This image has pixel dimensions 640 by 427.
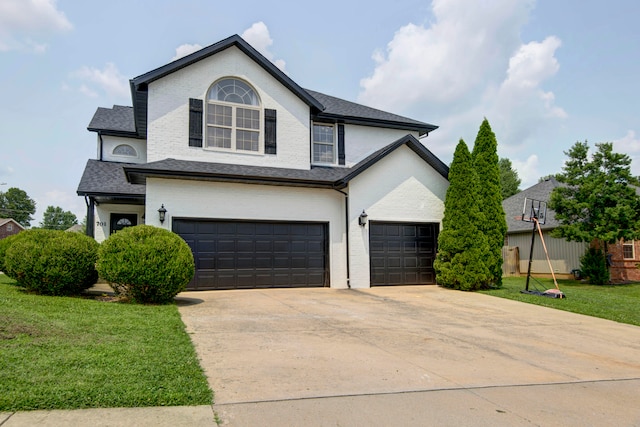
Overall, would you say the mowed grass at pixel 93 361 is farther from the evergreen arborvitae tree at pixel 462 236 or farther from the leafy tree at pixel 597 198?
the leafy tree at pixel 597 198

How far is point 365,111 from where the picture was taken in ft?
59.0

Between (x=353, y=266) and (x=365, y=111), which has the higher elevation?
(x=365, y=111)

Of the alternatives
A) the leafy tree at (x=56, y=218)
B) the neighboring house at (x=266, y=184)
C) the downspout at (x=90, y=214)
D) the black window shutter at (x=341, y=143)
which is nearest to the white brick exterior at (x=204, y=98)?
the neighboring house at (x=266, y=184)

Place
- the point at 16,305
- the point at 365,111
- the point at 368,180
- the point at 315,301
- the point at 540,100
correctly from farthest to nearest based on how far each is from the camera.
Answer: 1. the point at 365,111
2. the point at 540,100
3. the point at 368,180
4. the point at 315,301
5. the point at 16,305

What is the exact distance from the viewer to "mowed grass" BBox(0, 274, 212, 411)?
3760mm

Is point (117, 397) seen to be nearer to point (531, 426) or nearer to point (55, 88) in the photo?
point (531, 426)

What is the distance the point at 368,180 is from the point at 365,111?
14.3 feet

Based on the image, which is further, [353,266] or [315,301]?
[353,266]

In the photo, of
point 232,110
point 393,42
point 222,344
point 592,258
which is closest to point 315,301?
point 222,344

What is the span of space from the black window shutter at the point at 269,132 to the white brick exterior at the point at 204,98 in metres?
0.15

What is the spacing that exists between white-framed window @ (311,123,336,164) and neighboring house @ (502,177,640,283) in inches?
359

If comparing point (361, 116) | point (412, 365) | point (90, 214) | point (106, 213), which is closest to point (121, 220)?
point (106, 213)

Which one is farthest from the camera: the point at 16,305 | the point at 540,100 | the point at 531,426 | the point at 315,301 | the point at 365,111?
the point at 365,111

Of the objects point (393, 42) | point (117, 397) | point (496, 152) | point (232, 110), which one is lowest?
point (117, 397)
